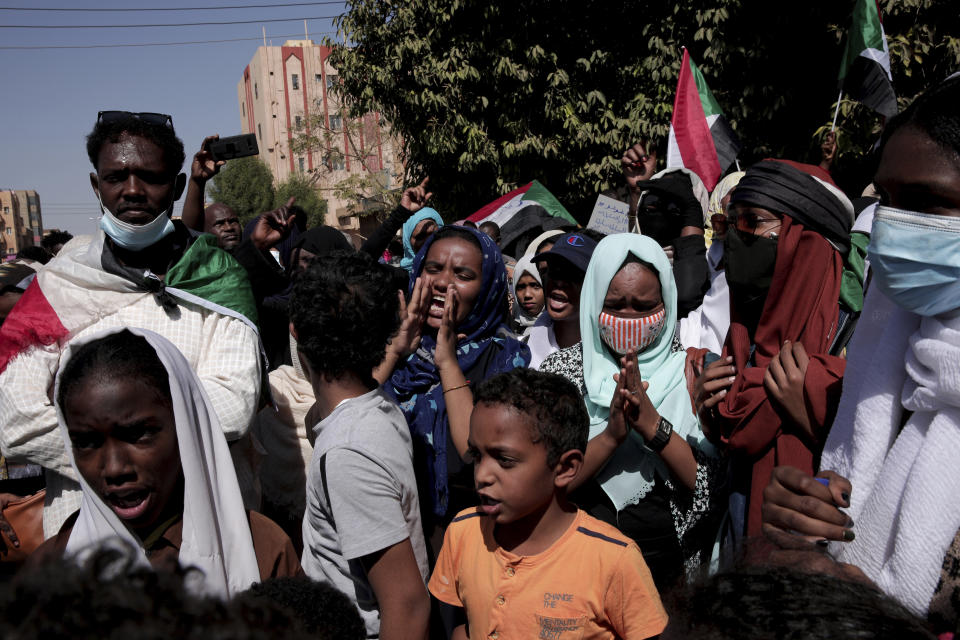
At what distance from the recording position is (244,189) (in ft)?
159

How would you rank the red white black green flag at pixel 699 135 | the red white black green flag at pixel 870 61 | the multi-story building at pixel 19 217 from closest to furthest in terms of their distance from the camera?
the red white black green flag at pixel 870 61, the red white black green flag at pixel 699 135, the multi-story building at pixel 19 217

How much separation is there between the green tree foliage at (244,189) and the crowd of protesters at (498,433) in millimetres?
46416

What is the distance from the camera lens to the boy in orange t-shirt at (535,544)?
1.96 metres

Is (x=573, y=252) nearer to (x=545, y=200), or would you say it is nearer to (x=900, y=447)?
(x=900, y=447)

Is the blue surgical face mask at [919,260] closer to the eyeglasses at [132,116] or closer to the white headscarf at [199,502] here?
the white headscarf at [199,502]

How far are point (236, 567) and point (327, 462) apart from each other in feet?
1.14

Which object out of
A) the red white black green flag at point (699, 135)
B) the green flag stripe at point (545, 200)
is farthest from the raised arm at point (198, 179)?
the green flag stripe at point (545, 200)

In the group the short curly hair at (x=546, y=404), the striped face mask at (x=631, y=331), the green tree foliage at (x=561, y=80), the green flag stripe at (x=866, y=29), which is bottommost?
the short curly hair at (x=546, y=404)

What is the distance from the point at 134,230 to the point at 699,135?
511cm

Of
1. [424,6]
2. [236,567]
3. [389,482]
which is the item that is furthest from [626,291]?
[424,6]

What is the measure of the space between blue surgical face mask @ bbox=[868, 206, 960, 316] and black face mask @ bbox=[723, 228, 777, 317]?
84 centimetres

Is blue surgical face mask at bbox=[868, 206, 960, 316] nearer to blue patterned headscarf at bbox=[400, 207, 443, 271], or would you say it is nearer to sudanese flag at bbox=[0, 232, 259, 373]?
sudanese flag at bbox=[0, 232, 259, 373]

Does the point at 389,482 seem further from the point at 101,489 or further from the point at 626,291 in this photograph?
the point at 626,291

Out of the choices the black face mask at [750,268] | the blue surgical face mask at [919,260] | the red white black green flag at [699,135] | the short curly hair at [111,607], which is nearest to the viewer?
the short curly hair at [111,607]
